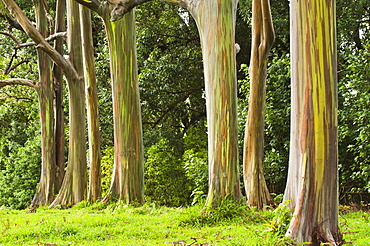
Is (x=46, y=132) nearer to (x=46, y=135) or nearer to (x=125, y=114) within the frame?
(x=46, y=135)

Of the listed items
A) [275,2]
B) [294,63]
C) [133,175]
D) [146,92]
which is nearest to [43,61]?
[146,92]

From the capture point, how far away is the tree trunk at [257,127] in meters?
10.2

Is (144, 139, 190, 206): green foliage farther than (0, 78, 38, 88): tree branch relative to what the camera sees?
Yes

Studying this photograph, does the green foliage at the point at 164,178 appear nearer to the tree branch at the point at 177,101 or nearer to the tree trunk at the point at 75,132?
the tree branch at the point at 177,101

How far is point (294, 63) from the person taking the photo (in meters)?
5.36

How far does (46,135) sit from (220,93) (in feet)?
28.4

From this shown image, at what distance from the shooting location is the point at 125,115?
10766 mm

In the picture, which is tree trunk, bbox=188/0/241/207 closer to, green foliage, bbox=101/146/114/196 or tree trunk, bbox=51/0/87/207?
tree trunk, bbox=51/0/87/207

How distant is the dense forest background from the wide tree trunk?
28.9 feet

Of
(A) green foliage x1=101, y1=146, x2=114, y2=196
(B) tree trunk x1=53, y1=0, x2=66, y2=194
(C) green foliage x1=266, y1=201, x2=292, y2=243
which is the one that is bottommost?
(C) green foliage x1=266, y1=201, x2=292, y2=243

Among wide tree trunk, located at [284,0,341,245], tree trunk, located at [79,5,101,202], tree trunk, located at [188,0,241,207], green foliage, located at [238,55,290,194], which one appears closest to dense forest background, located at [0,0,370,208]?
green foliage, located at [238,55,290,194]

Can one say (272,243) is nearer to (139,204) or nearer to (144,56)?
(139,204)

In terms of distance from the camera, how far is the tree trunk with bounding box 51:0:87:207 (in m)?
12.8

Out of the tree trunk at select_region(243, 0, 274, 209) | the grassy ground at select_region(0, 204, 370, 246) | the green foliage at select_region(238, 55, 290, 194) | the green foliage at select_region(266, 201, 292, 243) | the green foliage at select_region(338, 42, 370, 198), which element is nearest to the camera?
the green foliage at select_region(266, 201, 292, 243)
